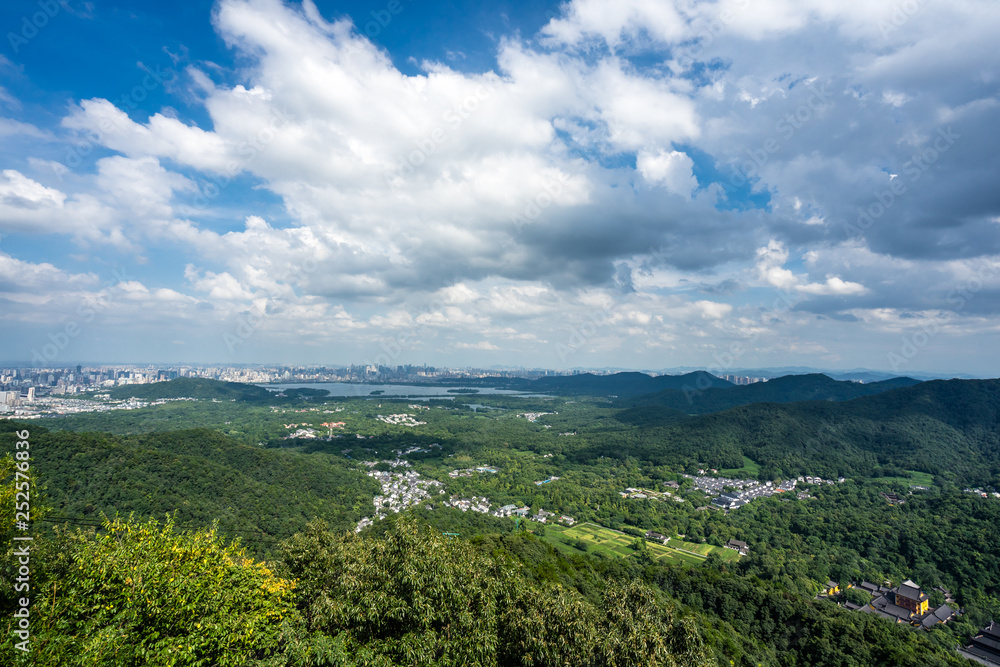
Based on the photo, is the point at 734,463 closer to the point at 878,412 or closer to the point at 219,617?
the point at 878,412

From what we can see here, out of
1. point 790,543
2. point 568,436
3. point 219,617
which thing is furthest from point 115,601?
point 568,436

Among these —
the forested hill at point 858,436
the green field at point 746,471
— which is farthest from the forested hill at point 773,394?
the green field at point 746,471

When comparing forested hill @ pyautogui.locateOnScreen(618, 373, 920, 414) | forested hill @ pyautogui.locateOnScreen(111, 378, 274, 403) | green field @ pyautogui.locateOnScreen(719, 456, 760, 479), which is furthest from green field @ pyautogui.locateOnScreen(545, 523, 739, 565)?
forested hill @ pyautogui.locateOnScreen(111, 378, 274, 403)

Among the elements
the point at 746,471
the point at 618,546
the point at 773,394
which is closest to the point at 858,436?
the point at 746,471

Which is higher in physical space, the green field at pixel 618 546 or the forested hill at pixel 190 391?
the forested hill at pixel 190 391

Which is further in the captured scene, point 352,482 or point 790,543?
point 352,482

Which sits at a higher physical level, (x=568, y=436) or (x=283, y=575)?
(x=283, y=575)

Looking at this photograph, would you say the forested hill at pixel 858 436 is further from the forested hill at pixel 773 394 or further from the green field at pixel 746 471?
the forested hill at pixel 773 394
